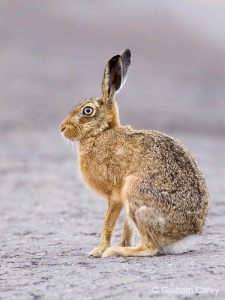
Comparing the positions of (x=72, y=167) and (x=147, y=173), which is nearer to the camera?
(x=147, y=173)

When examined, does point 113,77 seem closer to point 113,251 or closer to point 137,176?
point 137,176

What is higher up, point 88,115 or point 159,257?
point 88,115

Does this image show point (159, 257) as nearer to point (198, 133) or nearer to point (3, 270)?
point (3, 270)

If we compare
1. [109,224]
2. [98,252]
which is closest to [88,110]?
[109,224]

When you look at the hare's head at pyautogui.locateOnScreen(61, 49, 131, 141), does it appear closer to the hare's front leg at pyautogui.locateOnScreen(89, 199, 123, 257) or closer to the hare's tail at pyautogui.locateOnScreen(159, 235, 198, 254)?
the hare's front leg at pyautogui.locateOnScreen(89, 199, 123, 257)

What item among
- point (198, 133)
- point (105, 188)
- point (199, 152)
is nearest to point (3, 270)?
point (105, 188)

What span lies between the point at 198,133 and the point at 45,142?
390 cm

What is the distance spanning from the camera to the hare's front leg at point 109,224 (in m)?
6.00

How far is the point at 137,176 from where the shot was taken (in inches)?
225

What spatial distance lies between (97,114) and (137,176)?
0.92m

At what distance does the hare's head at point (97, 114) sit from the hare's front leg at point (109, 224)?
2.42 ft

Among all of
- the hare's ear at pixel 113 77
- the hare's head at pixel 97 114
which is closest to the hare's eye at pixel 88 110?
the hare's head at pixel 97 114

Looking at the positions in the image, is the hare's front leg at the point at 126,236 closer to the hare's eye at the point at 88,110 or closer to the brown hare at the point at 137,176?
the brown hare at the point at 137,176

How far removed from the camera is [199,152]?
14.7m
